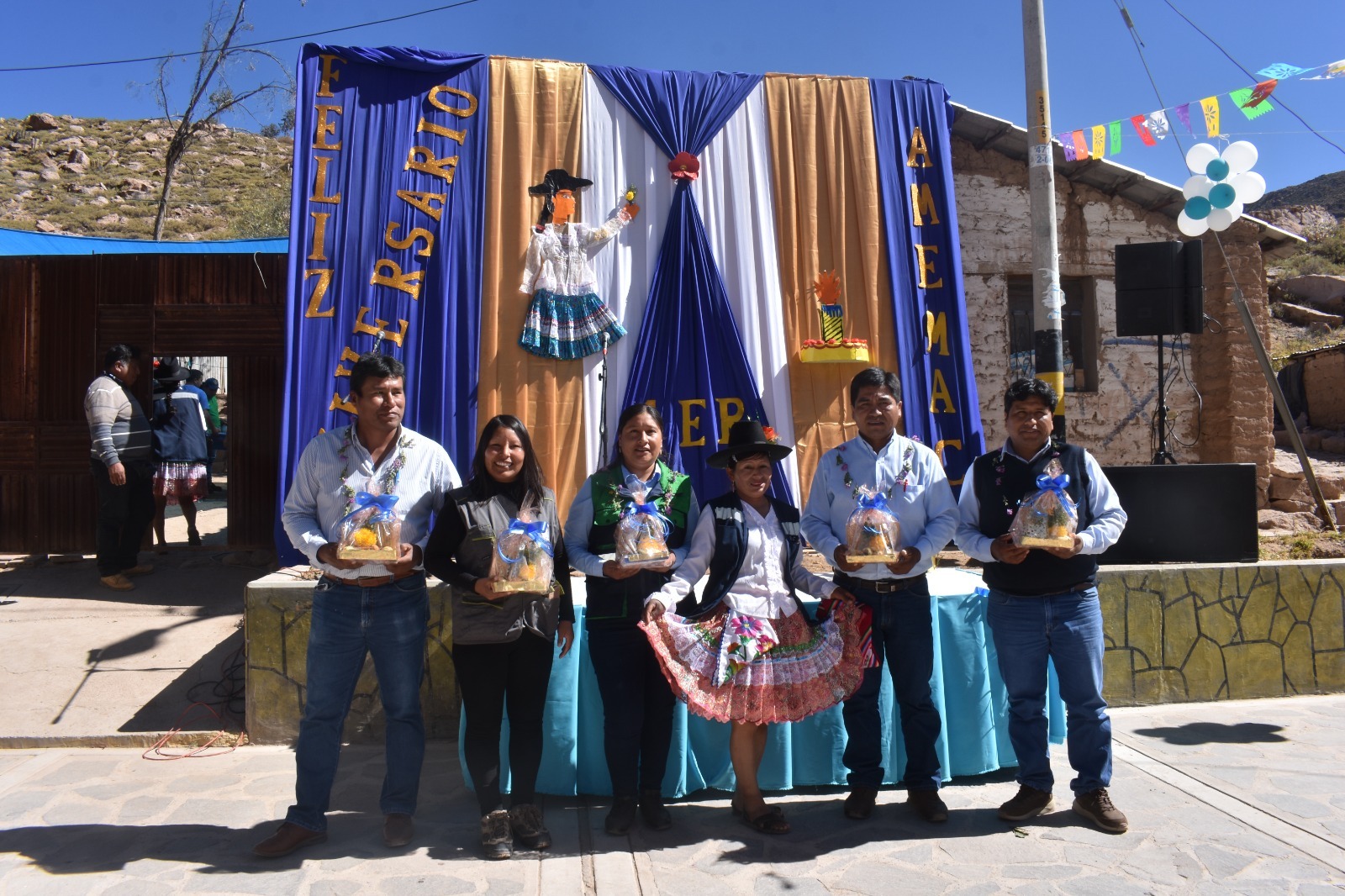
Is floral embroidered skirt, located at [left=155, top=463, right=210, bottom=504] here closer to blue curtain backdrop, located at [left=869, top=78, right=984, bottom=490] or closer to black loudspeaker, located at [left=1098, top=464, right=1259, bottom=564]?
blue curtain backdrop, located at [left=869, top=78, right=984, bottom=490]

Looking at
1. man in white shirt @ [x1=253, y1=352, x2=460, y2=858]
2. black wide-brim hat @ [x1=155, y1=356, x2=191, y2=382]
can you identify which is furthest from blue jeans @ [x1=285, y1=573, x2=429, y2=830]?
black wide-brim hat @ [x1=155, y1=356, x2=191, y2=382]

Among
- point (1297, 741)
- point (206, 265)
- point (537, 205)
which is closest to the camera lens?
point (1297, 741)

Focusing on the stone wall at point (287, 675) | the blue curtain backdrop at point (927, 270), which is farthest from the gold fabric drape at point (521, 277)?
the blue curtain backdrop at point (927, 270)

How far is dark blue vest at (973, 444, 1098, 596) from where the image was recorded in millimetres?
3600

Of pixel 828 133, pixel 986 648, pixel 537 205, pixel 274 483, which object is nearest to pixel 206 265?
pixel 274 483

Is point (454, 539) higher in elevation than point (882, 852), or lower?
higher

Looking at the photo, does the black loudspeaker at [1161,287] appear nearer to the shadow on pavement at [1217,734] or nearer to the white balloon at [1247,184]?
the white balloon at [1247,184]

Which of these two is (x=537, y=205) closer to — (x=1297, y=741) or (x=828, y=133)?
(x=828, y=133)

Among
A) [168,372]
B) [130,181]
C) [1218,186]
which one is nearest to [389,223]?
[168,372]

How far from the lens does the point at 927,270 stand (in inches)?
305

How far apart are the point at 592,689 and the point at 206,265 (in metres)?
5.86

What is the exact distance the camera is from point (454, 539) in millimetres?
3451

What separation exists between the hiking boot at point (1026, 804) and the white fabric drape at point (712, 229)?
3.73 metres

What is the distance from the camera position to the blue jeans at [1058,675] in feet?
11.9
